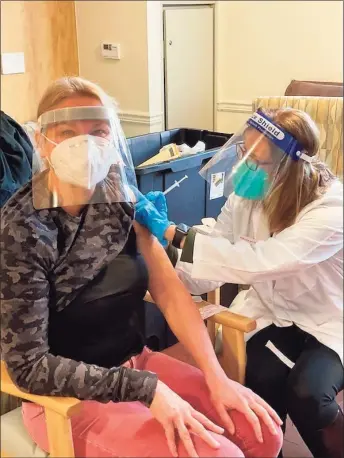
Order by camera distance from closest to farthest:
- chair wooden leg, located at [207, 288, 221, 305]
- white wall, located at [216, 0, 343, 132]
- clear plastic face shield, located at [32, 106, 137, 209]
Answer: white wall, located at [216, 0, 343, 132] → clear plastic face shield, located at [32, 106, 137, 209] → chair wooden leg, located at [207, 288, 221, 305]

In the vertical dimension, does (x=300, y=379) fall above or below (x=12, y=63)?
below

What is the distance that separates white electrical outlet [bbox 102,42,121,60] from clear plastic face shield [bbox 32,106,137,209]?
9.0 inches

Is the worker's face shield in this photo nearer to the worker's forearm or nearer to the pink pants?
the worker's forearm

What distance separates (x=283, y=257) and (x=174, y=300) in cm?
26

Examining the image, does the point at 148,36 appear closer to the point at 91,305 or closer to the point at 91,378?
the point at 91,305

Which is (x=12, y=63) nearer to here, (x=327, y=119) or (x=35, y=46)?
(x=35, y=46)

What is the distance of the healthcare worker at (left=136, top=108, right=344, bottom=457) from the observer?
106cm

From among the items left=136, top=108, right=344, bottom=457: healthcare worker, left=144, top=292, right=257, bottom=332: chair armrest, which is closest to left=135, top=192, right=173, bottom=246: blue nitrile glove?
left=136, top=108, right=344, bottom=457: healthcare worker

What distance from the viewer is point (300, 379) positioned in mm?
1176

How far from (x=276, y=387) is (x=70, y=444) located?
44 centimetres

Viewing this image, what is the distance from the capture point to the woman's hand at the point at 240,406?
108 cm

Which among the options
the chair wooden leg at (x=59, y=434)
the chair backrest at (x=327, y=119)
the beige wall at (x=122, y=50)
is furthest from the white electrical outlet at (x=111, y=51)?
the chair wooden leg at (x=59, y=434)

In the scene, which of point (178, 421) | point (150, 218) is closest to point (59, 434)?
point (178, 421)

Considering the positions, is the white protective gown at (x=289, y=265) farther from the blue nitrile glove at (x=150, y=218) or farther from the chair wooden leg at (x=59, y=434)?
the chair wooden leg at (x=59, y=434)
